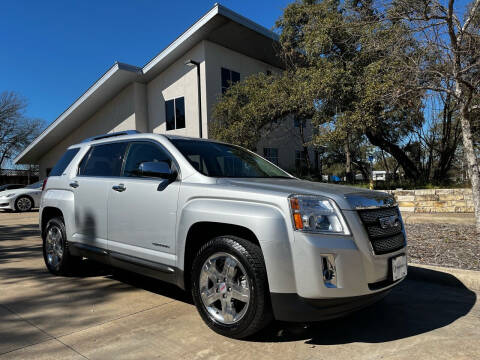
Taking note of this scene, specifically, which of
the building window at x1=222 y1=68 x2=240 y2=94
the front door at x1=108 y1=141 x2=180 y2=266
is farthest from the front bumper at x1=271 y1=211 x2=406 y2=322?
the building window at x1=222 y1=68 x2=240 y2=94

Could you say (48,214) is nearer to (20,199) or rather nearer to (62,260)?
(62,260)

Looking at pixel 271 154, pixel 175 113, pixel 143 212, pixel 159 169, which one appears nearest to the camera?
pixel 159 169

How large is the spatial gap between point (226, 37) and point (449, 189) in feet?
42.6

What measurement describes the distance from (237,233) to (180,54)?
18.2 m

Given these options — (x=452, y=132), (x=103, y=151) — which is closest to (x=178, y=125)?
(x=452, y=132)

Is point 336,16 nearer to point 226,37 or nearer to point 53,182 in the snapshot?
point 226,37

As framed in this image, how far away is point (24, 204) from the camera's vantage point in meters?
14.7

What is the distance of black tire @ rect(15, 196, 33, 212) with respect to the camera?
14.5m

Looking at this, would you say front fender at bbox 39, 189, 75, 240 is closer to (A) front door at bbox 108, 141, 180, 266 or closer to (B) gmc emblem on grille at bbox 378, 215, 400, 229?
(A) front door at bbox 108, 141, 180, 266

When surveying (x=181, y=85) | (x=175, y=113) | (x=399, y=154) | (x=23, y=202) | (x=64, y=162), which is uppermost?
(x=181, y=85)

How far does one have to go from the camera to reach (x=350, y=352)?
9.20 feet

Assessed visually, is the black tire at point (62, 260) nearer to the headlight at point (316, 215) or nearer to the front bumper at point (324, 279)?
the front bumper at point (324, 279)

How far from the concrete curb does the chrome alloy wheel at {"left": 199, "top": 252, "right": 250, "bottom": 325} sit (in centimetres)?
313

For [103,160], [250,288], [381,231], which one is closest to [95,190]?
[103,160]
